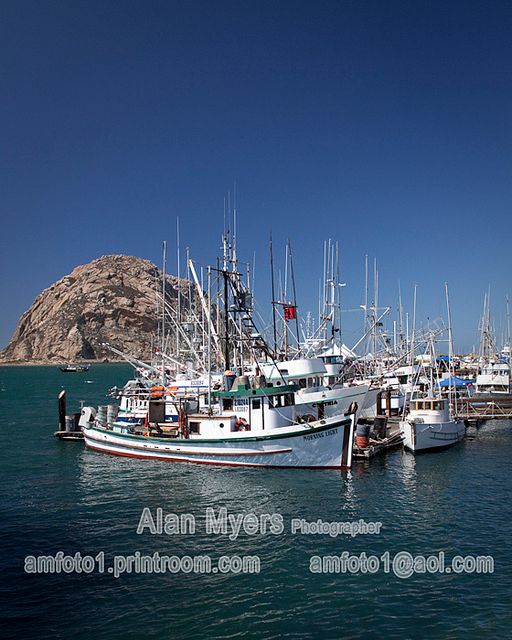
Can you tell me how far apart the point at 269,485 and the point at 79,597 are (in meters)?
13.6

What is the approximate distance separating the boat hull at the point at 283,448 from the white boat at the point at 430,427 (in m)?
8.41

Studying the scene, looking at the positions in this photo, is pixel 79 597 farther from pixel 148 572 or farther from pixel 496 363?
pixel 496 363

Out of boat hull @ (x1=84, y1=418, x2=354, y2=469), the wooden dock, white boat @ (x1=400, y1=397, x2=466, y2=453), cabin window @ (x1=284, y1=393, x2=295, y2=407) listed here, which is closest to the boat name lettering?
boat hull @ (x1=84, y1=418, x2=354, y2=469)

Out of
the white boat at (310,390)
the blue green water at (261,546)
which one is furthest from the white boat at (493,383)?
the blue green water at (261,546)

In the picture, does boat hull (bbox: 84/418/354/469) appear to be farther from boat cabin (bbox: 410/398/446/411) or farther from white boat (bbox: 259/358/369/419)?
boat cabin (bbox: 410/398/446/411)

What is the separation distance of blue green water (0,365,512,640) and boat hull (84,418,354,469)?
0.77 m

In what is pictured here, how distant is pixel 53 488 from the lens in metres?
28.7

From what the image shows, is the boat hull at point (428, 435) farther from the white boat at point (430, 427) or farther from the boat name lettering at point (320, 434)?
the boat name lettering at point (320, 434)

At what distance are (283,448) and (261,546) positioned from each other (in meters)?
11.5

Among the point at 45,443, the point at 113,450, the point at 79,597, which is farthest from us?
the point at 45,443

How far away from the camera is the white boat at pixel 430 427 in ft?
121

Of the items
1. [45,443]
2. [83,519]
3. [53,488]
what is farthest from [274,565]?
[45,443]

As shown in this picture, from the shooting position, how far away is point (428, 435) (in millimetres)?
37531

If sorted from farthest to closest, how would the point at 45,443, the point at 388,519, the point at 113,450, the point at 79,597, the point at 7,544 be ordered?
the point at 45,443 → the point at 113,450 → the point at 388,519 → the point at 7,544 → the point at 79,597
